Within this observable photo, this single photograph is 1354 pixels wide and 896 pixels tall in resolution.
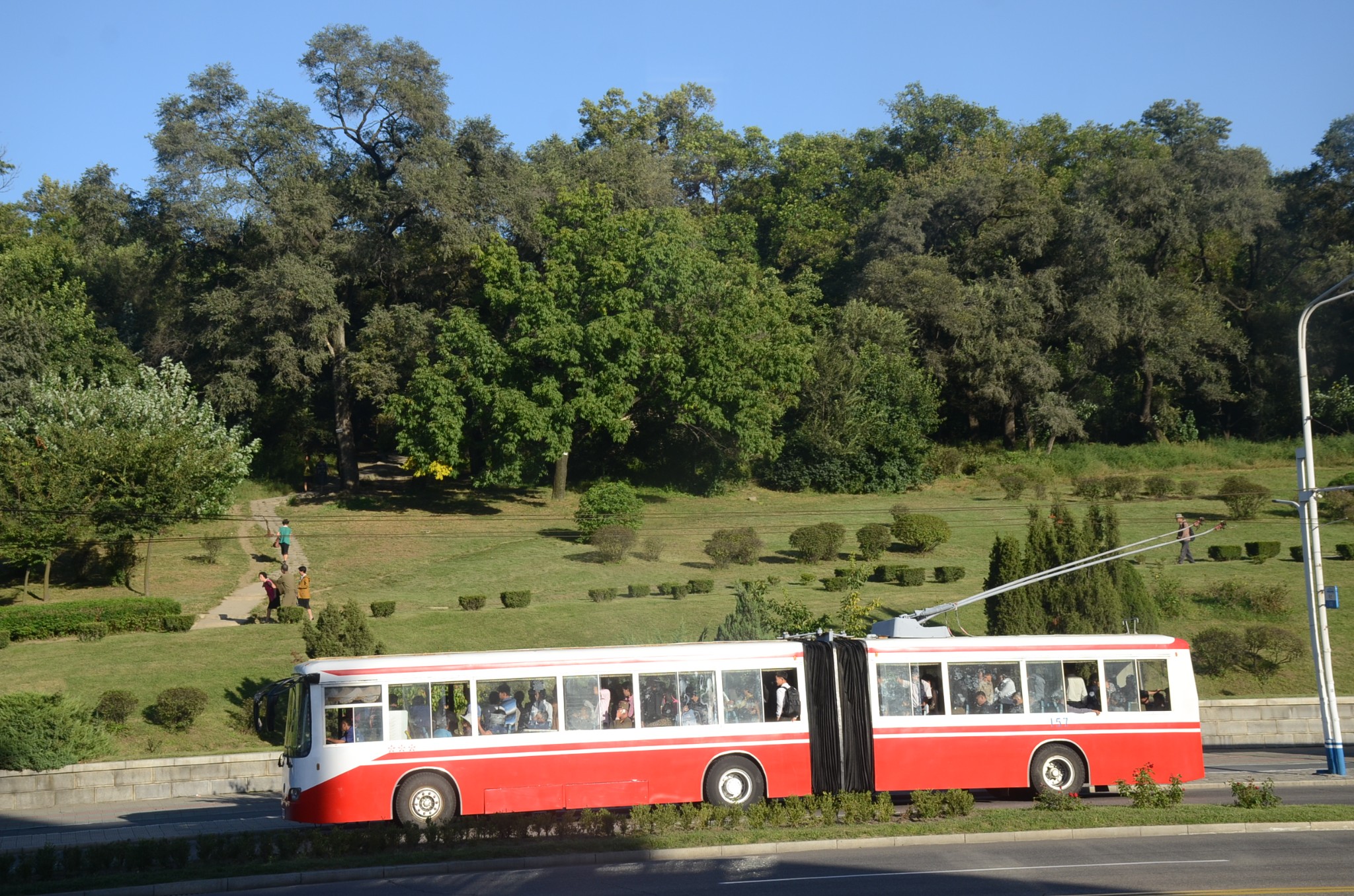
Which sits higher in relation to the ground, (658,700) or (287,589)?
(287,589)

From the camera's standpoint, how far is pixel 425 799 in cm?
1702

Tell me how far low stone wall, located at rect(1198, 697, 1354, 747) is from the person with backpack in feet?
43.8

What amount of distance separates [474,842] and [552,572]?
83.5ft

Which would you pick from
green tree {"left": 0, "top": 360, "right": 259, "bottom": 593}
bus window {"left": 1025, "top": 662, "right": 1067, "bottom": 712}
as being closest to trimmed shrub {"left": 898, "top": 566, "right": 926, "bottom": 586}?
bus window {"left": 1025, "top": 662, "right": 1067, "bottom": 712}

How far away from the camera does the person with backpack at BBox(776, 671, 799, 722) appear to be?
59.1ft

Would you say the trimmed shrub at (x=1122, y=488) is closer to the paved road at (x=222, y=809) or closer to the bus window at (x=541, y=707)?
the paved road at (x=222, y=809)

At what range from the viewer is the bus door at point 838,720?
1808 centimetres

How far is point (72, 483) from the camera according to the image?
116 feet

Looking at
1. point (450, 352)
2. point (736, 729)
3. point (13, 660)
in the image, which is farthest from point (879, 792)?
point (450, 352)

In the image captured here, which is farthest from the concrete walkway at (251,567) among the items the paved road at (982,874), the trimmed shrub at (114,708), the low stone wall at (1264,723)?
the low stone wall at (1264,723)

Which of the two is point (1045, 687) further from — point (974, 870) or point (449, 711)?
point (449, 711)

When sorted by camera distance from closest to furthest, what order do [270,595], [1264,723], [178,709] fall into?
1. [178,709]
2. [1264,723]
3. [270,595]

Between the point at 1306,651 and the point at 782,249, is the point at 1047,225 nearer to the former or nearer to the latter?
the point at 782,249

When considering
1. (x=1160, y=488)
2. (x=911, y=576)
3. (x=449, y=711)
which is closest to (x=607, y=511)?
(x=911, y=576)
